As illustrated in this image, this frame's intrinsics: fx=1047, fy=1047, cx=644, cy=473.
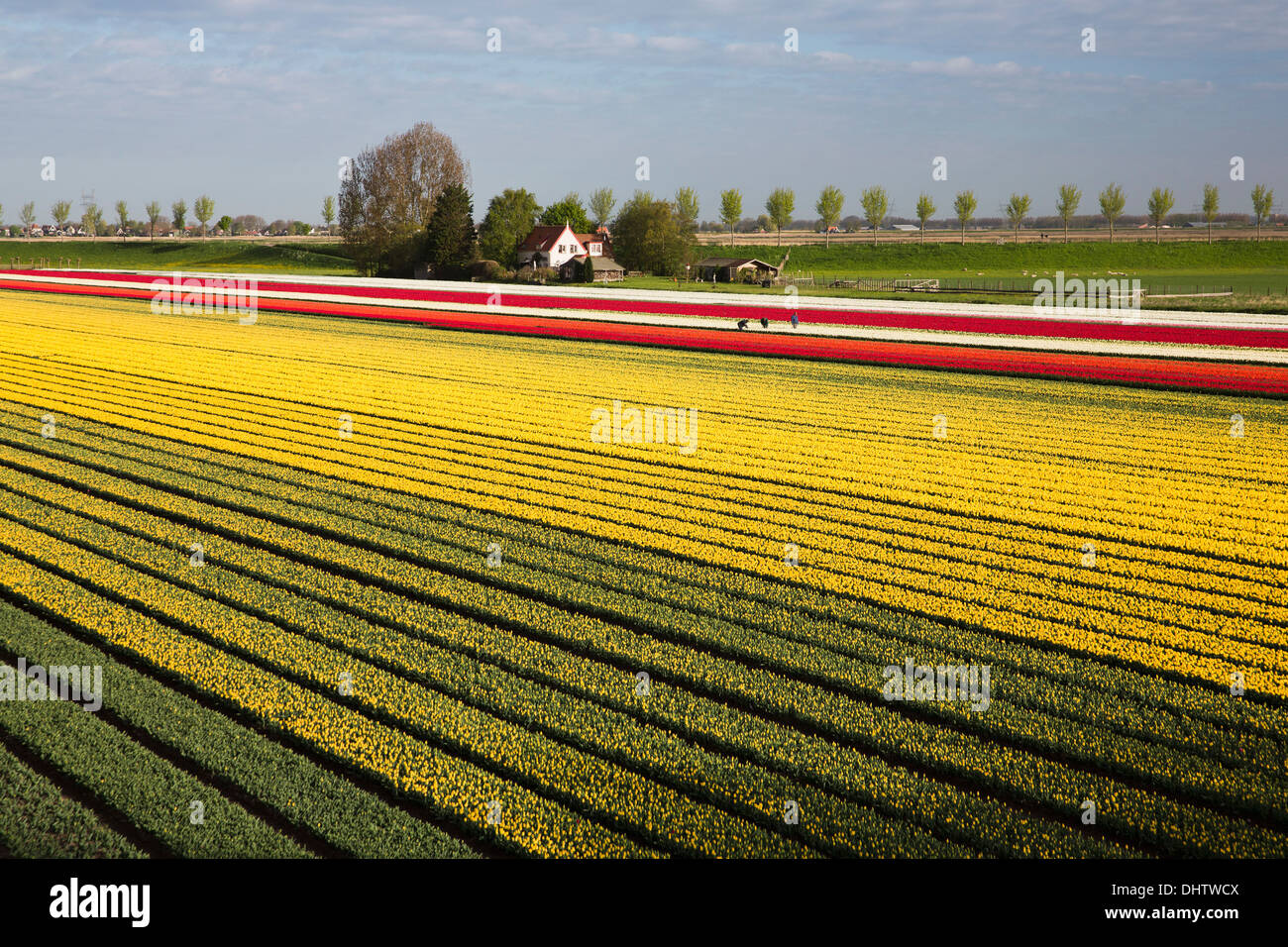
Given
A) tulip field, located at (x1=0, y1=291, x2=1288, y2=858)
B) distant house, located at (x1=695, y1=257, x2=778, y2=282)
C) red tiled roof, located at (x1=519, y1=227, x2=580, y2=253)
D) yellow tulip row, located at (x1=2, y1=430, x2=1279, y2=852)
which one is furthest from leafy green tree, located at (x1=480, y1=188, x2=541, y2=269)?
yellow tulip row, located at (x1=2, y1=430, x2=1279, y2=852)

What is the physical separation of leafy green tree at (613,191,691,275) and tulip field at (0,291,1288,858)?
72.5 metres

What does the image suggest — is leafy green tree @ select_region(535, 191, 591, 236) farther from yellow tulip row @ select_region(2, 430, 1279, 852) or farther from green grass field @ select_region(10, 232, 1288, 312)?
yellow tulip row @ select_region(2, 430, 1279, 852)

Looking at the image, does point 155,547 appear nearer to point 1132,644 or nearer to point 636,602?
point 636,602

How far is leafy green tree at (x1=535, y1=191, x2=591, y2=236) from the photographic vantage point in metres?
103

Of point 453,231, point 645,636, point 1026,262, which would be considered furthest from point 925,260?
point 645,636

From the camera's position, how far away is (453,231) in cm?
8888

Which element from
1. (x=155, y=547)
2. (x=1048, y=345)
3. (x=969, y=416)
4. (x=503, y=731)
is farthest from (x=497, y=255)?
(x=503, y=731)

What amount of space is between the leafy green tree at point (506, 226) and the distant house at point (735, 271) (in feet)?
53.1

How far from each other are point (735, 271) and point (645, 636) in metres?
84.5

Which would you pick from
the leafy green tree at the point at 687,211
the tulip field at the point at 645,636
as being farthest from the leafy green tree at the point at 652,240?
the tulip field at the point at 645,636

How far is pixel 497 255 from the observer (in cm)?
9112

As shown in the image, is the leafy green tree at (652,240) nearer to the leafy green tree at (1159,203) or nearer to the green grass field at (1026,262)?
the green grass field at (1026,262)
